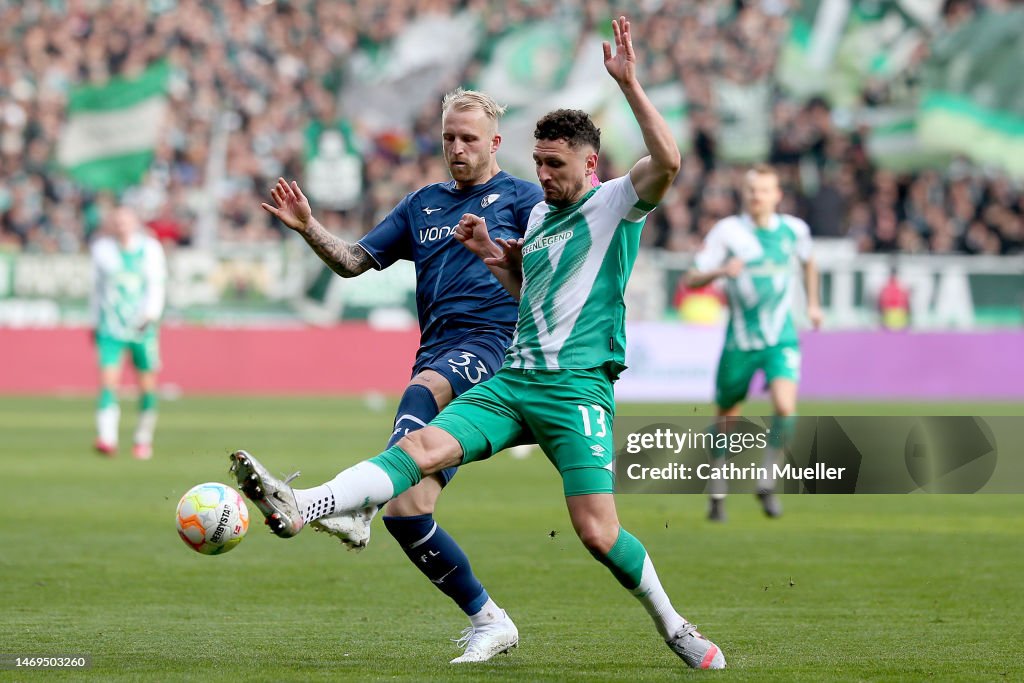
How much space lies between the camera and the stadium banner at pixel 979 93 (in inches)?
1115

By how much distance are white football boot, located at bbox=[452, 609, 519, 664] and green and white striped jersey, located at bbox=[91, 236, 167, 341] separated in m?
11.4

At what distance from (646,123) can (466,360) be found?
1711 mm

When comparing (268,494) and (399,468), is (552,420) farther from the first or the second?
(268,494)

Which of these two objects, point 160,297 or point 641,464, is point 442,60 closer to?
point 160,297

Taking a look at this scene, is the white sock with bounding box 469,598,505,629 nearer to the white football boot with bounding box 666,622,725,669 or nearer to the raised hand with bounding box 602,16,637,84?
the white football boot with bounding box 666,622,725,669

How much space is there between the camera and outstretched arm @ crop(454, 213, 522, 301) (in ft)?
22.7

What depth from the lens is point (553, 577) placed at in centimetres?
947

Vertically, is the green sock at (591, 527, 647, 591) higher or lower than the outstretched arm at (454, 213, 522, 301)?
lower

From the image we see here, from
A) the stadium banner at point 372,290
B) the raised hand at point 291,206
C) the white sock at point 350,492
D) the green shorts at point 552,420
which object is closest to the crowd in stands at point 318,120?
the stadium banner at point 372,290

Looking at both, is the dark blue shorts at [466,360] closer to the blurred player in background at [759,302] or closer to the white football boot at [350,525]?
the white football boot at [350,525]

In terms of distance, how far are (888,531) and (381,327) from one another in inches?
673

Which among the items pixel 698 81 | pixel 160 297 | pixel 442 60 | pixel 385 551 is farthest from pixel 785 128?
pixel 385 551

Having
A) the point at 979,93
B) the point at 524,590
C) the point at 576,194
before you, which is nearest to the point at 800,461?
the point at 524,590
